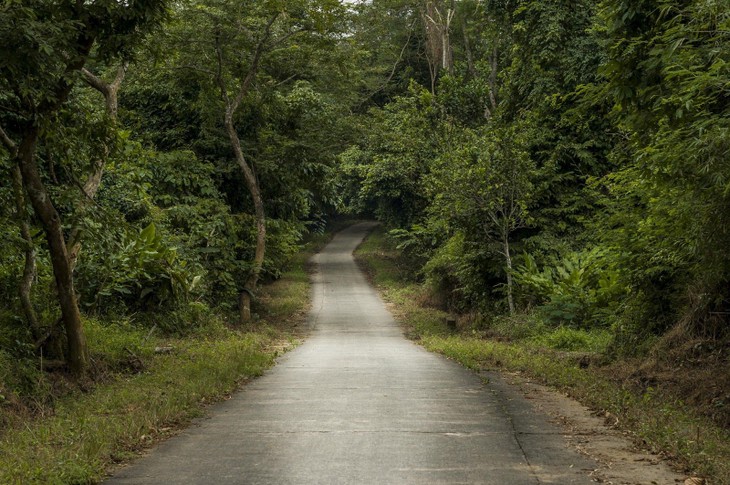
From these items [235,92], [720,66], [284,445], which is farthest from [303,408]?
[235,92]

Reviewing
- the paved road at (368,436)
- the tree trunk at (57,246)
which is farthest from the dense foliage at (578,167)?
the tree trunk at (57,246)

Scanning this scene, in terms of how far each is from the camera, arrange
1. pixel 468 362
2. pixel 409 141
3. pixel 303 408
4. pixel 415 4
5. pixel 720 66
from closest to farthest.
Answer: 1. pixel 720 66
2. pixel 303 408
3. pixel 468 362
4. pixel 409 141
5. pixel 415 4

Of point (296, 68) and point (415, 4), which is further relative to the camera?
point (415, 4)

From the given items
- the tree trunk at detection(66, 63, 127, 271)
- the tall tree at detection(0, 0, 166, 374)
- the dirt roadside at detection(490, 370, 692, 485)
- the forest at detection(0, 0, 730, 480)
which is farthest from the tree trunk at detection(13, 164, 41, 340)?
the dirt roadside at detection(490, 370, 692, 485)

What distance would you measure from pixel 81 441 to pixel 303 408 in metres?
3.20

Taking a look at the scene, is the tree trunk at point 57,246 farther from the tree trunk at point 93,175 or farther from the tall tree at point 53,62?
the tree trunk at point 93,175

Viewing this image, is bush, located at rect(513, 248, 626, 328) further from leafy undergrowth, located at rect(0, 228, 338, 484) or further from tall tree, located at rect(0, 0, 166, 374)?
tall tree, located at rect(0, 0, 166, 374)

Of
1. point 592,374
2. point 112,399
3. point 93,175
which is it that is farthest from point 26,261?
point 592,374

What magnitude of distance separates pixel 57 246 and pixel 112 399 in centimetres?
232

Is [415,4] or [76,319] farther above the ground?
[415,4]

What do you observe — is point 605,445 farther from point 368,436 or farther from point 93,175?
point 93,175

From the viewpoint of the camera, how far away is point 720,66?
8484 millimetres

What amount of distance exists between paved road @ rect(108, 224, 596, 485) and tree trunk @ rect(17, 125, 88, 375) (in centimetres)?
235

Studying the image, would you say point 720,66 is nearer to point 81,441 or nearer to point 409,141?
point 81,441
